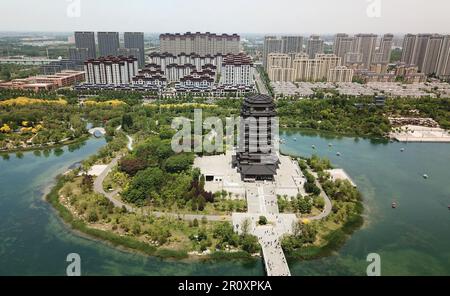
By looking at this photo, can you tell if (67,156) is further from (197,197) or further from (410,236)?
(410,236)

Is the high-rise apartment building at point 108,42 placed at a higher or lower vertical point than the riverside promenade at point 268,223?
higher

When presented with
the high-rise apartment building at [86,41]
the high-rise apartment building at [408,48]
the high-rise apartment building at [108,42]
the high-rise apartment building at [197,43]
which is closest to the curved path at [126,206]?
the high-rise apartment building at [197,43]

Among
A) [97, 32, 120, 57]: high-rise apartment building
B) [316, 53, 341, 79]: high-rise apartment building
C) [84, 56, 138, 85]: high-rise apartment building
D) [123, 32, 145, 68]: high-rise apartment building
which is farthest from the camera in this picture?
[123, 32, 145, 68]: high-rise apartment building

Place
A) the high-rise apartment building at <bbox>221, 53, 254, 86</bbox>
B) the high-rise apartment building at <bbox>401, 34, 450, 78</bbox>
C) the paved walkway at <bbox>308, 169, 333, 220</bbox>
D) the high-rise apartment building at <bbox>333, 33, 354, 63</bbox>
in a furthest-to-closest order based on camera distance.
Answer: the high-rise apartment building at <bbox>333, 33, 354, 63</bbox>
the high-rise apartment building at <bbox>401, 34, 450, 78</bbox>
the high-rise apartment building at <bbox>221, 53, 254, 86</bbox>
the paved walkway at <bbox>308, 169, 333, 220</bbox>

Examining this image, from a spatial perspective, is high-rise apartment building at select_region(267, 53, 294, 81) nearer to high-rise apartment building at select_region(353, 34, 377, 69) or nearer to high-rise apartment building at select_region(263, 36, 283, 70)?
high-rise apartment building at select_region(263, 36, 283, 70)

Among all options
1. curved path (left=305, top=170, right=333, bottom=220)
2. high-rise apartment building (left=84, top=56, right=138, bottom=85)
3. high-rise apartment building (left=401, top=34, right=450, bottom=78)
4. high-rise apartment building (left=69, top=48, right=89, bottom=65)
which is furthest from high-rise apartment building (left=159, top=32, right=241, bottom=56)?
curved path (left=305, top=170, right=333, bottom=220)

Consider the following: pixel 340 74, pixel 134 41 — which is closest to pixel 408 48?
pixel 340 74

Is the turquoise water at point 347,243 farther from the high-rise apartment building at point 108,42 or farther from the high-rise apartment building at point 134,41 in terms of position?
the high-rise apartment building at point 108,42
